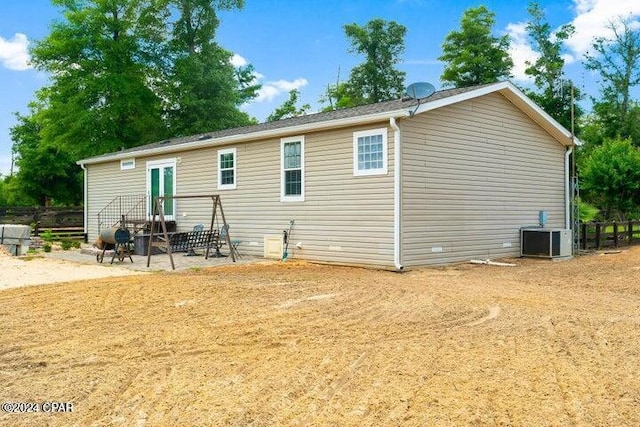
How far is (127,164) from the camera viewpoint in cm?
1692

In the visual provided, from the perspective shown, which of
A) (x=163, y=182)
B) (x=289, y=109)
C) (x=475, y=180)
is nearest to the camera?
(x=475, y=180)

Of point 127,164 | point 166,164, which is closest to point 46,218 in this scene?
point 127,164

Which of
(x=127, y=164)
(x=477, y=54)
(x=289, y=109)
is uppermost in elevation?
(x=477, y=54)

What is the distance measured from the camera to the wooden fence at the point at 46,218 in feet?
68.0

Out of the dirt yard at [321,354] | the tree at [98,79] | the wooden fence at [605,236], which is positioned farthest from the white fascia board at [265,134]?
the tree at [98,79]

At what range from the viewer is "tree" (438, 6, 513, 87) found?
32.0 meters

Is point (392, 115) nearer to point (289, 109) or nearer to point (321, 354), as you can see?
point (321, 354)

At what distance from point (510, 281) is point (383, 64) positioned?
30846 millimetres

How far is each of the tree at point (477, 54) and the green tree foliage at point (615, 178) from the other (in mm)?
13638

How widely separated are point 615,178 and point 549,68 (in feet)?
48.8

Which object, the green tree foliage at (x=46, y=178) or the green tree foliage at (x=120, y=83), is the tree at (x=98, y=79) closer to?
the green tree foliage at (x=120, y=83)

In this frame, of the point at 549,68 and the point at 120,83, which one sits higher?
the point at 549,68

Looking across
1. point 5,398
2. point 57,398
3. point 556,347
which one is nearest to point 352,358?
point 556,347

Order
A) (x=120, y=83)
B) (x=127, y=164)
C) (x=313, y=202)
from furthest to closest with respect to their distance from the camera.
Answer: (x=120, y=83)
(x=127, y=164)
(x=313, y=202)
